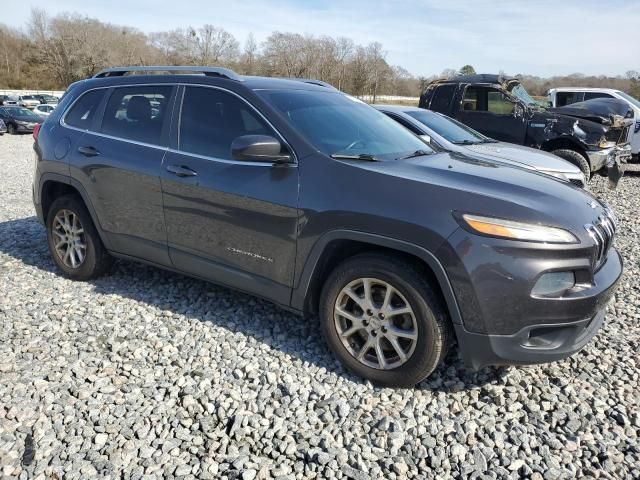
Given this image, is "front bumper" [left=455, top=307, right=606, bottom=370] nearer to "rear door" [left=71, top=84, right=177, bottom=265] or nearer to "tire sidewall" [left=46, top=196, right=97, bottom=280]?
"rear door" [left=71, top=84, right=177, bottom=265]

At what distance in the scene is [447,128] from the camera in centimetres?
759

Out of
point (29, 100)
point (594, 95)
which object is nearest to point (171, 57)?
point (29, 100)

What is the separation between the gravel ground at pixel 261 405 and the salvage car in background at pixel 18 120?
23.3m

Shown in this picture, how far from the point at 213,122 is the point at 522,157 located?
482cm

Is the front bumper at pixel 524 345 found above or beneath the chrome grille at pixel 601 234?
beneath

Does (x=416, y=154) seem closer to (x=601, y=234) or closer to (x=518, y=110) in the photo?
(x=601, y=234)

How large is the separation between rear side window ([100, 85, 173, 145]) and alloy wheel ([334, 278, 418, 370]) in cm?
192

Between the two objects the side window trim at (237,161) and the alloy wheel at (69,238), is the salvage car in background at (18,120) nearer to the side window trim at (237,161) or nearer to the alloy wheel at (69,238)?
the alloy wheel at (69,238)

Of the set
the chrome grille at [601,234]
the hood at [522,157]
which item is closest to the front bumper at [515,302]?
the chrome grille at [601,234]

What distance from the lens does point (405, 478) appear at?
2.35 meters

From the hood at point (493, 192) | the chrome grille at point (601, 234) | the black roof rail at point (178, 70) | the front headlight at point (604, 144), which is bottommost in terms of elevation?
the front headlight at point (604, 144)

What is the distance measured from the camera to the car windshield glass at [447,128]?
287 inches

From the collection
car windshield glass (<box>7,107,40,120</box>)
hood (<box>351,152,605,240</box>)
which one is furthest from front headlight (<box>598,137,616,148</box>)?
car windshield glass (<box>7,107,40,120</box>)

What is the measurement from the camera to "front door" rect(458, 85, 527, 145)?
9.76 metres
